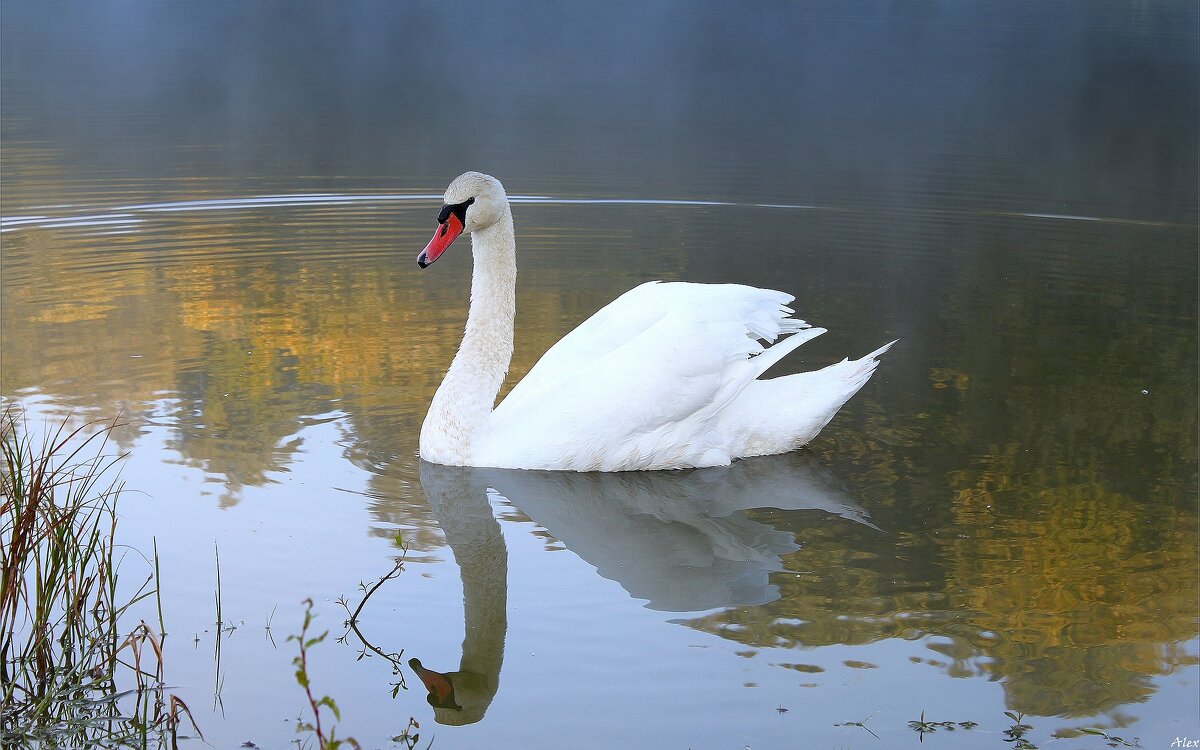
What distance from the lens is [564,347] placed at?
24.9 ft

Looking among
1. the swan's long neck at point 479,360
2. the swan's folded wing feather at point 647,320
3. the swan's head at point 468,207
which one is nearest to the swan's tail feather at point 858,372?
the swan's folded wing feather at point 647,320

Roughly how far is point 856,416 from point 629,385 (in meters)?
1.90

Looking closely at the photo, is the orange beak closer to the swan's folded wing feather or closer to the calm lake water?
the swan's folded wing feather

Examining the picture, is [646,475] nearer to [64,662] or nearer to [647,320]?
[647,320]

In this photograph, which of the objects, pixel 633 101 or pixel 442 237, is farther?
pixel 633 101

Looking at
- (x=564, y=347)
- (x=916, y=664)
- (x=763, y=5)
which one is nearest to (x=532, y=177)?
(x=564, y=347)

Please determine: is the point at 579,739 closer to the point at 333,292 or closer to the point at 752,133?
the point at 333,292

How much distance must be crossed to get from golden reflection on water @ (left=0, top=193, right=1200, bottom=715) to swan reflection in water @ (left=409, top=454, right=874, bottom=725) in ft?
0.47

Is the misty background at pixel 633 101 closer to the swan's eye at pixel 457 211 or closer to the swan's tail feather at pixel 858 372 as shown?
the swan's eye at pixel 457 211

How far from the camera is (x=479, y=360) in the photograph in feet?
25.2

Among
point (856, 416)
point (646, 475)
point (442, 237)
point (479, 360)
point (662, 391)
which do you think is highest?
point (442, 237)

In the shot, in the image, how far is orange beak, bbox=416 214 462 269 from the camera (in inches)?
290

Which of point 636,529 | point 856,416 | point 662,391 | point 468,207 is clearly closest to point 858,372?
point 856,416

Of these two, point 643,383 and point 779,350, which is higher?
point 779,350
